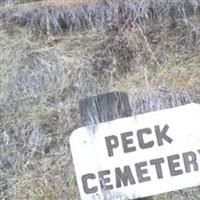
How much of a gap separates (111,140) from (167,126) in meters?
0.18

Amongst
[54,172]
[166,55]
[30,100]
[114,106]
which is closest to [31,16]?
[30,100]

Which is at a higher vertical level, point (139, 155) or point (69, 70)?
point (69, 70)

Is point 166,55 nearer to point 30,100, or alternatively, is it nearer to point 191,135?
point 30,100

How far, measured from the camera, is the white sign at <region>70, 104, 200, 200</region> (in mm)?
1486

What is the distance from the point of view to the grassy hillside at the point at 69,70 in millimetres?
2809

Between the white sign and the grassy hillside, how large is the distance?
1.09 metres

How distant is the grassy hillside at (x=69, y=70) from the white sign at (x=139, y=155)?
3.58 ft

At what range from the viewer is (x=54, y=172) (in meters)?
Result: 2.76

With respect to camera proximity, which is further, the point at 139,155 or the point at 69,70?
the point at 69,70

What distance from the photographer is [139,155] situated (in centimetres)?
151

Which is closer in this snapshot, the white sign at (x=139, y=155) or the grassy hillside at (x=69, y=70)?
the white sign at (x=139, y=155)

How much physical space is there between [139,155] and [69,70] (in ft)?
6.01

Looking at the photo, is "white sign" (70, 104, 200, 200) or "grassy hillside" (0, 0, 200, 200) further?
"grassy hillside" (0, 0, 200, 200)

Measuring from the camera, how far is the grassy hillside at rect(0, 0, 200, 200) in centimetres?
281
